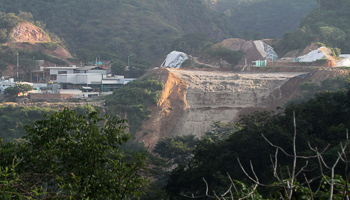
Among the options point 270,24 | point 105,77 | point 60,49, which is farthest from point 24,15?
point 270,24

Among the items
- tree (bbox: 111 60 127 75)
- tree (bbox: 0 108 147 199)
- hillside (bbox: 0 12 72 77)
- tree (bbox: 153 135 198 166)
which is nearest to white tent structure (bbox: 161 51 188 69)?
tree (bbox: 111 60 127 75)

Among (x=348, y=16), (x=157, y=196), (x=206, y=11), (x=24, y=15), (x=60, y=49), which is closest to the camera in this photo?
(x=157, y=196)

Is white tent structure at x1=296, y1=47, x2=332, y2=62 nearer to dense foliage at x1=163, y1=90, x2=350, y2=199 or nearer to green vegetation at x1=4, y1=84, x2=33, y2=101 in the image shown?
dense foliage at x1=163, y1=90, x2=350, y2=199

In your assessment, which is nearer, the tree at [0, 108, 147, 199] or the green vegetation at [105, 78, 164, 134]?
the tree at [0, 108, 147, 199]

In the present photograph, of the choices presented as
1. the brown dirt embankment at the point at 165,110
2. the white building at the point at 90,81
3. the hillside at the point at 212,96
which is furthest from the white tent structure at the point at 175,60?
the brown dirt embankment at the point at 165,110

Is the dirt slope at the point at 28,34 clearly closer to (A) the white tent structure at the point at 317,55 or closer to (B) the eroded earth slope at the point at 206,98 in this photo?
(B) the eroded earth slope at the point at 206,98

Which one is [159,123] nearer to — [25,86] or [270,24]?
A: [25,86]
